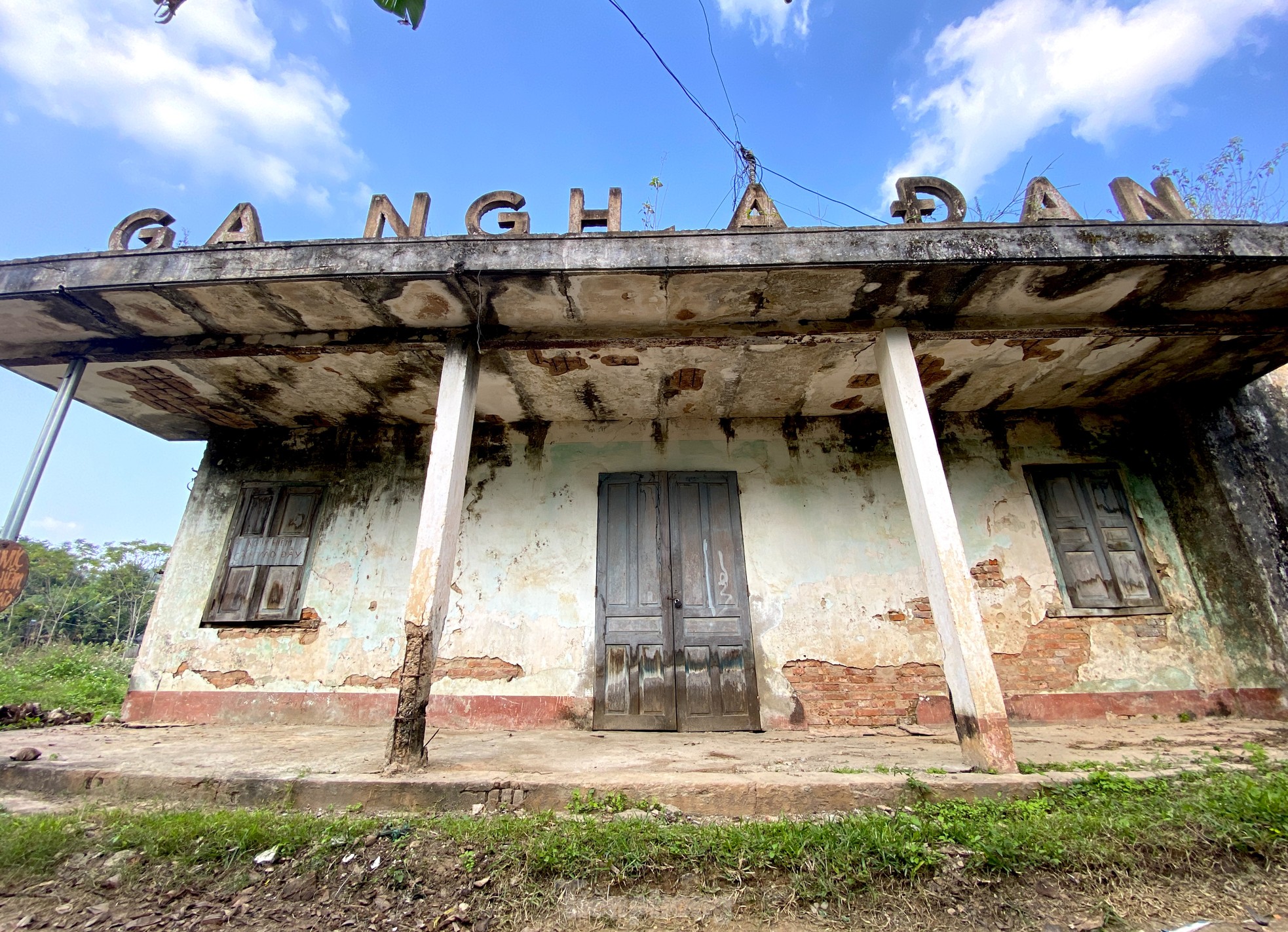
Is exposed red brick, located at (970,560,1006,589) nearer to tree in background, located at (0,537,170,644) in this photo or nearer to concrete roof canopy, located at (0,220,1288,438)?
concrete roof canopy, located at (0,220,1288,438)

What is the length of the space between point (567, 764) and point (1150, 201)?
18.8 ft

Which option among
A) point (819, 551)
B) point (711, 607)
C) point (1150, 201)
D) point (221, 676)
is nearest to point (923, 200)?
point (1150, 201)

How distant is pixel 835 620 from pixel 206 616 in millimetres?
5903

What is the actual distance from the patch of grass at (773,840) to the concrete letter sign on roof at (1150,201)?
376 centimetres

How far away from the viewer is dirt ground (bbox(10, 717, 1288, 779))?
314 cm

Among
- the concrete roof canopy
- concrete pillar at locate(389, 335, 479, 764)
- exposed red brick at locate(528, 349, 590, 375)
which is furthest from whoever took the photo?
exposed red brick at locate(528, 349, 590, 375)

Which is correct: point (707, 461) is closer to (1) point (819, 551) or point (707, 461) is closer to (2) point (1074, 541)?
(1) point (819, 551)

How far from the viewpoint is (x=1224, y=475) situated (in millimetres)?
4922

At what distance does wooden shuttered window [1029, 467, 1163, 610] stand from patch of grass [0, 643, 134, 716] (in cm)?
921

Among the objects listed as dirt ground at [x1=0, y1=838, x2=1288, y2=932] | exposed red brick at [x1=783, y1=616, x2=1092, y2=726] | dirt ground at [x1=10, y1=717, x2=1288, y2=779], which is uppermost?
exposed red brick at [x1=783, y1=616, x2=1092, y2=726]

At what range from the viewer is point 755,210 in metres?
4.17

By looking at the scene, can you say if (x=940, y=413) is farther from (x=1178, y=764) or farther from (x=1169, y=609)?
(x=1178, y=764)

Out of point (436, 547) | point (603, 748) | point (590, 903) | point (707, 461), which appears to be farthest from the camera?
point (707, 461)

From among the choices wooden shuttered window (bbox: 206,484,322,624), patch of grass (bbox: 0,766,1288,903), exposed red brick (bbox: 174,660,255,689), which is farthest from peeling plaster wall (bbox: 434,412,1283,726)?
patch of grass (bbox: 0,766,1288,903)
